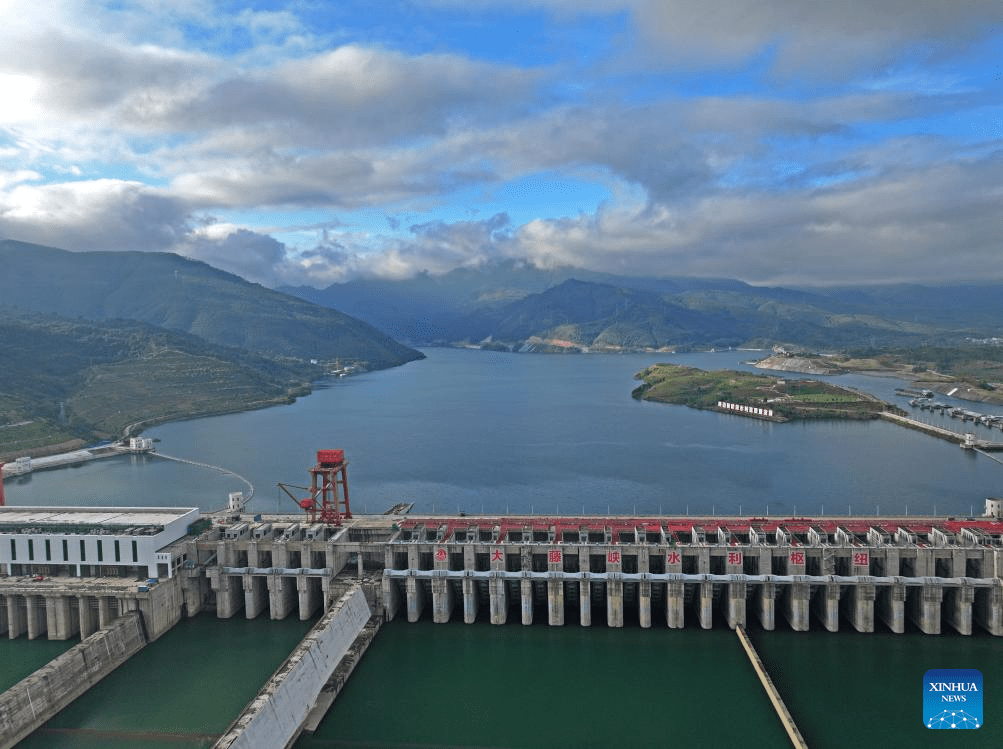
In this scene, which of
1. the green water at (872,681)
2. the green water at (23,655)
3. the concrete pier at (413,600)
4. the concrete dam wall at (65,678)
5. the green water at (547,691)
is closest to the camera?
the concrete dam wall at (65,678)

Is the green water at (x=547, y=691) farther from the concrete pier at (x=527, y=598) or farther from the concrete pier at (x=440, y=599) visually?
the concrete pier at (x=527, y=598)

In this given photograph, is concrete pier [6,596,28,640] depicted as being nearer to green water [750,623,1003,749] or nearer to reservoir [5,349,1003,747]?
reservoir [5,349,1003,747]

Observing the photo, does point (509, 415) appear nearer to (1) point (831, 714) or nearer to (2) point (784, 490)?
(2) point (784, 490)

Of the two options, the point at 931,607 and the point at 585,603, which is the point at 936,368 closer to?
the point at 931,607

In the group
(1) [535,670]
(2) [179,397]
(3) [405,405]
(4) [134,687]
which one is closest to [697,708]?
(1) [535,670]

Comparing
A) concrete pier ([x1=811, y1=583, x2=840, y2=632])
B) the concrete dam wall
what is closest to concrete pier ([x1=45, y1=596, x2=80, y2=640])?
the concrete dam wall

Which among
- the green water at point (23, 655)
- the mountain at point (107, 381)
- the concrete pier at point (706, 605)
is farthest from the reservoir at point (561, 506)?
the mountain at point (107, 381)

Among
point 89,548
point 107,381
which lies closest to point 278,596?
point 89,548
